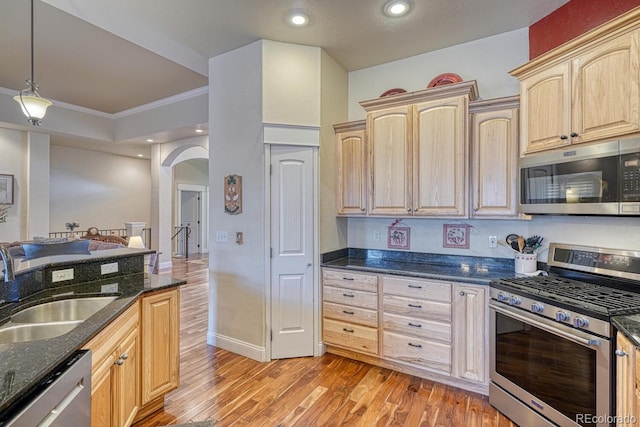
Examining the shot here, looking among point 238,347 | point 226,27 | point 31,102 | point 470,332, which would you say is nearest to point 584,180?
point 470,332

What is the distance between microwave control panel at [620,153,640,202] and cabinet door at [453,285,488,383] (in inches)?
41.3

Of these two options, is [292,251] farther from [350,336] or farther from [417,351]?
[417,351]

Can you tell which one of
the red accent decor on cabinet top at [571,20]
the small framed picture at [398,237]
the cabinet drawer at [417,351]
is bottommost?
the cabinet drawer at [417,351]

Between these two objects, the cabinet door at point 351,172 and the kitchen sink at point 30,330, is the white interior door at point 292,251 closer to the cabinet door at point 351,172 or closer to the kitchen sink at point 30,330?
the cabinet door at point 351,172

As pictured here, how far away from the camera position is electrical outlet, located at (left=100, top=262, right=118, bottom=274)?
2.25 meters

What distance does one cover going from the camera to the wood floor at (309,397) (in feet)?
7.02

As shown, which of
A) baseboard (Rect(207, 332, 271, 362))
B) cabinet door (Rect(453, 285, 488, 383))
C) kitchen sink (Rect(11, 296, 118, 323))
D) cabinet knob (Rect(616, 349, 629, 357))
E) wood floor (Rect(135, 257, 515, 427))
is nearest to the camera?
cabinet knob (Rect(616, 349, 629, 357))

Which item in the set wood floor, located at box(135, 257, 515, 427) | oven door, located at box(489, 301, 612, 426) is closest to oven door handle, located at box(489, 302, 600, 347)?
oven door, located at box(489, 301, 612, 426)

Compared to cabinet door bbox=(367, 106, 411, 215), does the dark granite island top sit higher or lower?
lower

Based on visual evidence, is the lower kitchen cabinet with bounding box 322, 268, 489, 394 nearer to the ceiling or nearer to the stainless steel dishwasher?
the stainless steel dishwasher

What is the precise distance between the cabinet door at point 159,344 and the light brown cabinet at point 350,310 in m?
1.38

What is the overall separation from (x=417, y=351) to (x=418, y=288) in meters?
0.53

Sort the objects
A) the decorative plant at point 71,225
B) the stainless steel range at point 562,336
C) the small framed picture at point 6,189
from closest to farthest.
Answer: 1. the stainless steel range at point 562,336
2. the small framed picture at point 6,189
3. the decorative plant at point 71,225

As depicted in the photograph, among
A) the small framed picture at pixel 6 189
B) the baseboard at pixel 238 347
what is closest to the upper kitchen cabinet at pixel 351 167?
the baseboard at pixel 238 347
